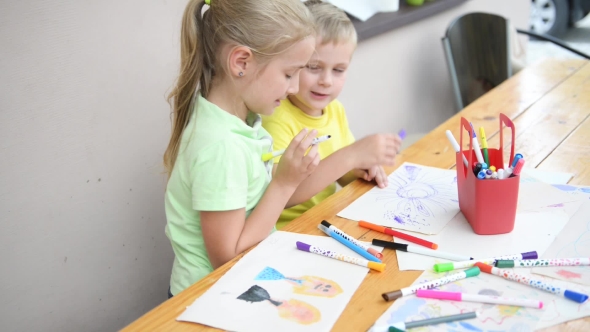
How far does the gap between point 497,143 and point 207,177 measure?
2.76 feet

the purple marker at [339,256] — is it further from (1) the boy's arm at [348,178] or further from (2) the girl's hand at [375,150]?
(1) the boy's arm at [348,178]

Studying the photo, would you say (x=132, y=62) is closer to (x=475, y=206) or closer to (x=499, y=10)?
(x=475, y=206)

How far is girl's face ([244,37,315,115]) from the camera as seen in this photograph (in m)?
1.23

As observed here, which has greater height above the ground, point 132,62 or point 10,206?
point 132,62

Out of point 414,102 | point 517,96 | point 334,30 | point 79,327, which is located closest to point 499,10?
point 414,102

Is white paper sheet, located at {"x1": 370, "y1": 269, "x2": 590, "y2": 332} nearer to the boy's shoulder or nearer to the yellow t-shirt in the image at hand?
the yellow t-shirt

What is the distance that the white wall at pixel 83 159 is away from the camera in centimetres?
142

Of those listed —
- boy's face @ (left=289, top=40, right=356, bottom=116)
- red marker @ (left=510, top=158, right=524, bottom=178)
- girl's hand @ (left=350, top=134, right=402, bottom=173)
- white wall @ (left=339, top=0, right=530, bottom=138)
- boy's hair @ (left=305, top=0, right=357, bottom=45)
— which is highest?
boy's hair @ (left=305, top=0, right=357, bottom=45)

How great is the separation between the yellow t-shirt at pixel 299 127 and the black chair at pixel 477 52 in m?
1.31

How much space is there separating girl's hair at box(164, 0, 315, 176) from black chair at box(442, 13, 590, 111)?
1.75m

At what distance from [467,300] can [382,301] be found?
128mm

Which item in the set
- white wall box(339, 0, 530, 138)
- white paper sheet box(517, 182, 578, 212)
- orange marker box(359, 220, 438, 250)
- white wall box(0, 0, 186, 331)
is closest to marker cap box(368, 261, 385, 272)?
orange marker box(359, 220, 438, 250)

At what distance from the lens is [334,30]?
150 centimetres

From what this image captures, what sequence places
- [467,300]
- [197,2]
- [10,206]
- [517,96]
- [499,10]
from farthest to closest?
1. [499,10]
2. [517,96]
3. [10,206]
4. [197,2]
5. [467,300]
